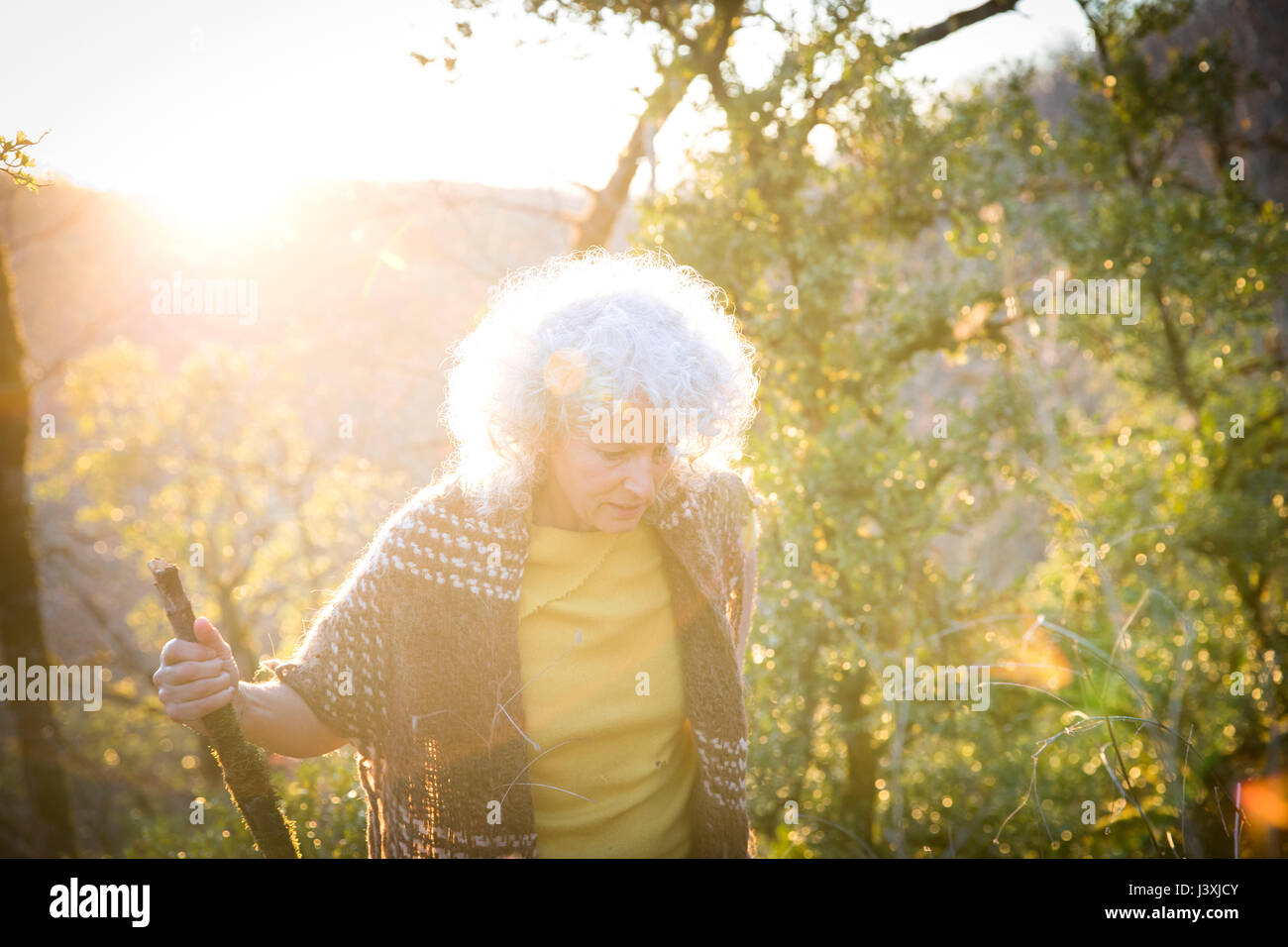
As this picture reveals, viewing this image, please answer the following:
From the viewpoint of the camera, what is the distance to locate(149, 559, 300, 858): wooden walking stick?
1433 mm

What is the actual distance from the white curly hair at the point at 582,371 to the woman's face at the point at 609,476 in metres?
0.05

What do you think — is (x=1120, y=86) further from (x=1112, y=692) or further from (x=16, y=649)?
(x=16, y=649)

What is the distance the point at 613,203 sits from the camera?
→ 12.5ft

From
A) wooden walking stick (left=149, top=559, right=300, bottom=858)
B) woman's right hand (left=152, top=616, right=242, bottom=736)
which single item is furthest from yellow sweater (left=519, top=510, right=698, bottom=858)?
woman's right hand (left=152, top=616, right=242, bottom=736)

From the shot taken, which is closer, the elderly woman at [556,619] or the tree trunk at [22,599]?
the elderly woman at [556,619]

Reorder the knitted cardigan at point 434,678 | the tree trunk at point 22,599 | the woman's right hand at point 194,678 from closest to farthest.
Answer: the woman's right hand at point 194,678
the knitted cardigan at point 434,678
the tree trunk at point 22,599

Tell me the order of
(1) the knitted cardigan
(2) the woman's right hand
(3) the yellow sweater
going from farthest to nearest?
(3) the yellow sweater, (1) the knitted cardigan, (2) the woman's right hand

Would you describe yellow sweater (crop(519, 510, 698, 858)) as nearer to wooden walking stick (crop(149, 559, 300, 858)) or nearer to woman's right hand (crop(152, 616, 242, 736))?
wooden walking stick (crop(149, 559, 300, 858))

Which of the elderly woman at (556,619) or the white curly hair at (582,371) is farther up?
the white curly hair at (582,371)

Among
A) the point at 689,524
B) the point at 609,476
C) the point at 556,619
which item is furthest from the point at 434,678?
the point at 689,524

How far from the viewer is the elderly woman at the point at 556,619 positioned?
5.92 ft

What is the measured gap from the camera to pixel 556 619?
1.96 meters

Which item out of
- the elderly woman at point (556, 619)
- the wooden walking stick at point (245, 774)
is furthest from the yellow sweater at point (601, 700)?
the wooden walking stick at point (245, 774)

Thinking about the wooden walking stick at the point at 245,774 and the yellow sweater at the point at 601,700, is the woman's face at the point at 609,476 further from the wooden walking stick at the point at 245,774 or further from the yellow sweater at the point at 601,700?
the wooden walking stick at the point at 245,774
